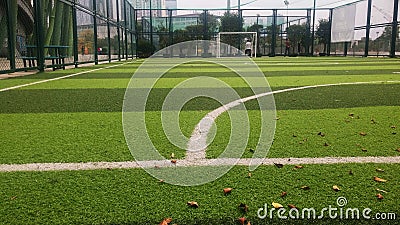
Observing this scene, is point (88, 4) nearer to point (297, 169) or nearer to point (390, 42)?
point (297, 169)

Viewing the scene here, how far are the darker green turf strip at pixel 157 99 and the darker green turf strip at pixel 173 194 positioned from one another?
2.08m

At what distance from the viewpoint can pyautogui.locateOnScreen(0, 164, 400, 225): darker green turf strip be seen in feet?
5.08

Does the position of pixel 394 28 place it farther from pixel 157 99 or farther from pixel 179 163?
pixel 179 163

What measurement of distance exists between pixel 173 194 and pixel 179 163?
0.45 m

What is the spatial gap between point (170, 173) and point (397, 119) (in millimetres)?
2470

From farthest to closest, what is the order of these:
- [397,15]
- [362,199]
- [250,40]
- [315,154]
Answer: [250,40] → [397,15] → [315,154] → [362,199]

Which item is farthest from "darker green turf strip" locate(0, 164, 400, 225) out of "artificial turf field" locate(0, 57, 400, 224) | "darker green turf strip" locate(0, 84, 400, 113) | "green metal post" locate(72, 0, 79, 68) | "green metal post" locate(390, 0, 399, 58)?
"green metal post" locate(390, 0, 399, 58)

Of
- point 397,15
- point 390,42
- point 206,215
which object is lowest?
point 206,215

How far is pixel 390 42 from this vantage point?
23.9 metres

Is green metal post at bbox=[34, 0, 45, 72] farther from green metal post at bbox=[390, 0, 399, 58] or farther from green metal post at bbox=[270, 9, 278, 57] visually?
green metal post at bbox=[270, 9, 278, 57]

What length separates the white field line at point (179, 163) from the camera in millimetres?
2135

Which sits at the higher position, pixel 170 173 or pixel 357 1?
pixel 357 1

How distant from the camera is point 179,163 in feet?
7.32

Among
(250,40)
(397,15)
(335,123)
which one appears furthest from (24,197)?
(250,40)
